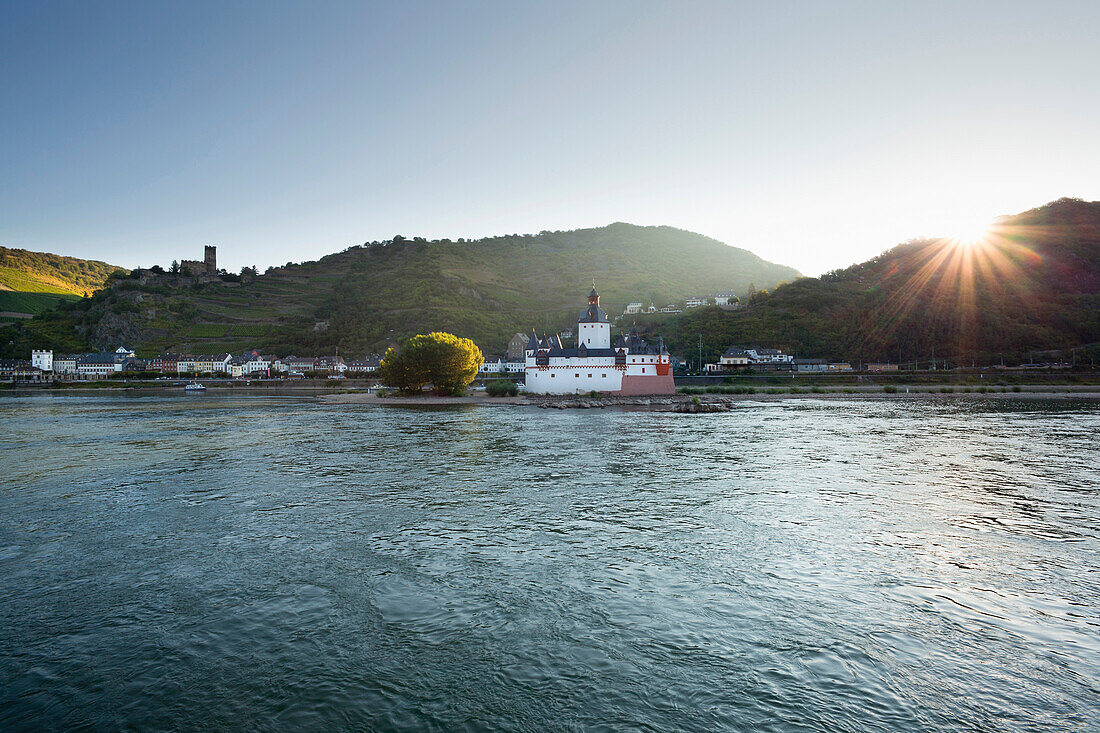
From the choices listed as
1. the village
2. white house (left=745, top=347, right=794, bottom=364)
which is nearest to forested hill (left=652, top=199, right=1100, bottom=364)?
white house (left=745, top=347, right=794, bottom=364)

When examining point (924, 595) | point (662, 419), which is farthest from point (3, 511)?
point (662, 419)

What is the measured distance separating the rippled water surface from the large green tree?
5157 centimetres

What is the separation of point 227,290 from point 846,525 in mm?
221321

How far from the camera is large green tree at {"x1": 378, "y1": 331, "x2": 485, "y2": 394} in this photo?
250 ft

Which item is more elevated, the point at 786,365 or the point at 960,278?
the point at 960,278

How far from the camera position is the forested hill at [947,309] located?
109 metres

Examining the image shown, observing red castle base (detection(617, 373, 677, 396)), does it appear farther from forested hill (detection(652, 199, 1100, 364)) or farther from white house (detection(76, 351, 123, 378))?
white house (detection(76, 351, 123, 378))

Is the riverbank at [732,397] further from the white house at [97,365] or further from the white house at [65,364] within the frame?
the white house at [65,364]

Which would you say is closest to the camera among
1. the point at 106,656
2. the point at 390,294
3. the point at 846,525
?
the point at 106,656

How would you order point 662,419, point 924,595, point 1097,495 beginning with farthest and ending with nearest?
1. point 662,419
2. point 1097,495
3. point 924,595

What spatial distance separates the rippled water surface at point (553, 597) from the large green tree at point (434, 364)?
51.6 m

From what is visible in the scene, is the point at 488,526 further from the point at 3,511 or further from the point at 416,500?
the point at 3,511

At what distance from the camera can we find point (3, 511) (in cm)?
1753

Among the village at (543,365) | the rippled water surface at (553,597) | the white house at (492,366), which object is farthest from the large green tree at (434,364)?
the white house at (492,366)
